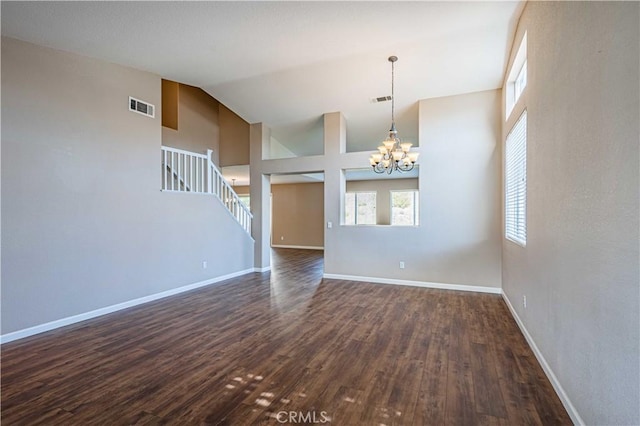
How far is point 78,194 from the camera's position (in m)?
3.75

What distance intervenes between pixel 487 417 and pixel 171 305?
4.10 m

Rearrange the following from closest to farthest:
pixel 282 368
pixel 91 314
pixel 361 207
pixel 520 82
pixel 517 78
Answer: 1. pixel 282 368
2. pixel 91 314
3. pixel 520 82
4. pixel 517 78
5. pixel 361 207

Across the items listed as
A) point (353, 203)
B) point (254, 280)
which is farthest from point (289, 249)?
point (254, 280)

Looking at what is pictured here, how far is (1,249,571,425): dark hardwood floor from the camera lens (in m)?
2.01

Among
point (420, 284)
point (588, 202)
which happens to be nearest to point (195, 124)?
point (420, 284)

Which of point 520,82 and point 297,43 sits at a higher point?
point 297,43

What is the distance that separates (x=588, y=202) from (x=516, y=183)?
94.7 inches

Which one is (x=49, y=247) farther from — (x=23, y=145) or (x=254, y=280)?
(x=254, y=280)

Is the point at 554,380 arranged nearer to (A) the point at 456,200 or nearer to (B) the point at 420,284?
(B) the point at 420,284

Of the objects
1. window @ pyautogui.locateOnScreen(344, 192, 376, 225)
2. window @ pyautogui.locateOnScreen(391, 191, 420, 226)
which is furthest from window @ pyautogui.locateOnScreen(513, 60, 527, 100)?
window @ pyautogui.locateOnScreen(344, 192, 376, 225)

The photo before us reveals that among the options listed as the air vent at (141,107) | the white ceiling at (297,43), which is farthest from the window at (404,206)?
the air vent at (141,107)

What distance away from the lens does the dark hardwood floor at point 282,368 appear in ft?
6.59

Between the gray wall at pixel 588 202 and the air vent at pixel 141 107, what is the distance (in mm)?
5046

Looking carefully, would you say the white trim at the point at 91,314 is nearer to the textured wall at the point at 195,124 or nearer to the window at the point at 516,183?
the textured wall at the point at 195,124
